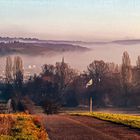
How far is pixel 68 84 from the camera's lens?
141m

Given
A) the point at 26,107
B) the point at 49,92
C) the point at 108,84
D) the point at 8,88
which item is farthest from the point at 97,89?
the point at 26,107

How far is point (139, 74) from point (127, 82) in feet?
35.2

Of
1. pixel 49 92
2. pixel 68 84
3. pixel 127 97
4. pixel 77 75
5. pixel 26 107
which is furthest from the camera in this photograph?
pixel 77 75

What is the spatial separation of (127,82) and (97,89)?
9309 millimetres

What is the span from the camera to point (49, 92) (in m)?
132

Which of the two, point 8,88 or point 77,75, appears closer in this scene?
point 8,88

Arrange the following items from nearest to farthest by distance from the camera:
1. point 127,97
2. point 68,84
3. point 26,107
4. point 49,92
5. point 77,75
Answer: point 26,107
point 127,97
point 49,92
point 68,84
point 77,75

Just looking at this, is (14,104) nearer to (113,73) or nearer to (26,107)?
(26,107)

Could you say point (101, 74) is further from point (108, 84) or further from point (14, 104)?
point (14, 104)

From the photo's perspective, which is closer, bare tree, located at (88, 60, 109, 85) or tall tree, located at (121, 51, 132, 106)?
tall tree, located at (121, 51, 132, 106)

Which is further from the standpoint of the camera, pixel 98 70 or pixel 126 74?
pixel 98 70

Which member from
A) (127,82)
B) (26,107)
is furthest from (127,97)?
(26,107)

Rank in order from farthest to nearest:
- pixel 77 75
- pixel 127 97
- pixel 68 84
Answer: pixel 77 75 → pixel 68 84 → pixel 127 97

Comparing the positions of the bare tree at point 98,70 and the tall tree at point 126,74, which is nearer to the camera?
the tall tree at point 126,74
